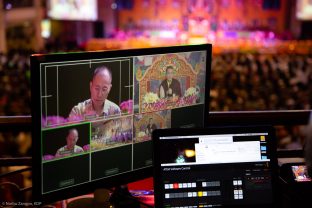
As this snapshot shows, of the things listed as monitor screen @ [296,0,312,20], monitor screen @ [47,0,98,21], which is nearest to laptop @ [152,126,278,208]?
monitor screen @ [296,0,312,20]

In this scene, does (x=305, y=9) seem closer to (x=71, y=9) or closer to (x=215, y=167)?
(x=71, y=9)

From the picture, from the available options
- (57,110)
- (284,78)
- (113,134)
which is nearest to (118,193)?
(113,134)

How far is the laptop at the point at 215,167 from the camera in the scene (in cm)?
151

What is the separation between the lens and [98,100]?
151 centimetres

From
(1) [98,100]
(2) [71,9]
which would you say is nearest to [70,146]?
(1) [98,100]

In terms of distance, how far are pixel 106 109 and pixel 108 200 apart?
1.00ft

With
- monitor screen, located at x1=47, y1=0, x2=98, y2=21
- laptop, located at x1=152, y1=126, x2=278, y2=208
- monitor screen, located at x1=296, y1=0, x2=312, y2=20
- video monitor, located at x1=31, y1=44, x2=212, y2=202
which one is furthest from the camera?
monitor screen, located at x1=47, y1=0, x2=98, y2=21

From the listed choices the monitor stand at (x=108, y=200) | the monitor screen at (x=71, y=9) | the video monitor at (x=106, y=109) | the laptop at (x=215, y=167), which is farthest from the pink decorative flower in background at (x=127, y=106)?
the monitor screen at (x=71, y=9)

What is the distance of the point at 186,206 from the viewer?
1.51 metres

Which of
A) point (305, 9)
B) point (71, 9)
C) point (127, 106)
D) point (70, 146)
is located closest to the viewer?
point (70, 146)

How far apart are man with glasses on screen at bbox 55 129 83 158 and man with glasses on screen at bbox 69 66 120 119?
0.17ft

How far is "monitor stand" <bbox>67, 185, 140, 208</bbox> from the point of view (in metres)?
1.60

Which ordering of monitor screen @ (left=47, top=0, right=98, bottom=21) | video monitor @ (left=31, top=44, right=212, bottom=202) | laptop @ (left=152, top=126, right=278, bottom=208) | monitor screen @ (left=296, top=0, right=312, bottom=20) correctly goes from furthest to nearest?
monitor screen @ (left=47, top=0, right=98, bottom=21)
monitor screen @ (left=296, top=0, right=312, bottom=20)
laptop @ (left=152, top=126, right=278, bottom=208)
video monitor @ (left=31, top=44, right=212, bottom=202)

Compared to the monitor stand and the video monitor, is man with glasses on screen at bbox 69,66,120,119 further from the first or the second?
the monitor stand
